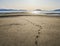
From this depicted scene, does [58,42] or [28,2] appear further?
[28,2]

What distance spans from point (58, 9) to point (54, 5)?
100 millimetres

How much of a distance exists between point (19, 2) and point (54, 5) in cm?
61

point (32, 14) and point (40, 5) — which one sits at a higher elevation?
point (40, 5)

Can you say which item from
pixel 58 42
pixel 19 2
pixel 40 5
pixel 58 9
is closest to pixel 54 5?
pixel 58 9

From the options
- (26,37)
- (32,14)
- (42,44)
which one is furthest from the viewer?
(32,14)

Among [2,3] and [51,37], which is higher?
[2,3]

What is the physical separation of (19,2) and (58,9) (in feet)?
2.28

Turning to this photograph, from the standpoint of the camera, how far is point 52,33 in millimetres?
1099

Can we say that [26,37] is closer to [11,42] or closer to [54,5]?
[11,42]

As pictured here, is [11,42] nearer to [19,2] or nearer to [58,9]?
[19,2]

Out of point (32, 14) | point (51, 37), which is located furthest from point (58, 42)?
point (32, 14)

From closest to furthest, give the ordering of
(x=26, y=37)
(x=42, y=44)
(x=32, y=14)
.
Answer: (x=42, y=44) < (x=26, y=37) < (x=32, y=14)

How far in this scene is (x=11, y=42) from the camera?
0.89 m

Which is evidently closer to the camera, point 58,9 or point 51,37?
point 51,37
